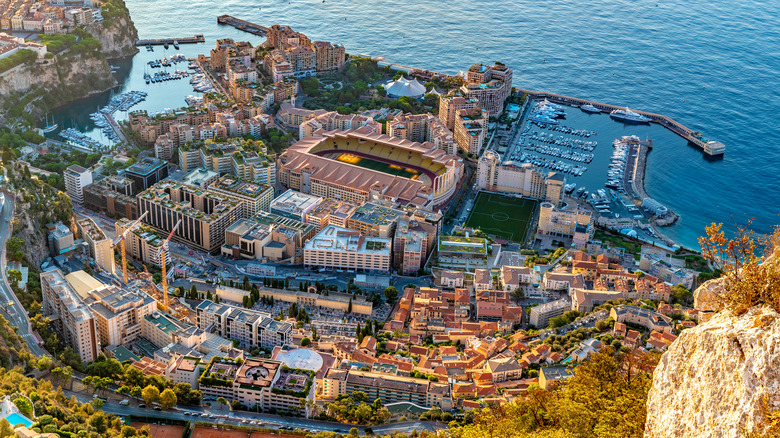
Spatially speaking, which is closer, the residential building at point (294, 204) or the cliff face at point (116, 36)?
the residential building at point (294, 204)

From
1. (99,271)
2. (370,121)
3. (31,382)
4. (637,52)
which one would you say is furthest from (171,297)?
(637,52)

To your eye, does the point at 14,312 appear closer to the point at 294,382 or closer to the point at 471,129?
the point at 294,382

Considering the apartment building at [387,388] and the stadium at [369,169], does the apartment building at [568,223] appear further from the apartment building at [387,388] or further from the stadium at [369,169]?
the apartment building at [387,388]

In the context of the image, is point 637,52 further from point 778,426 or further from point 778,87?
point 778,426

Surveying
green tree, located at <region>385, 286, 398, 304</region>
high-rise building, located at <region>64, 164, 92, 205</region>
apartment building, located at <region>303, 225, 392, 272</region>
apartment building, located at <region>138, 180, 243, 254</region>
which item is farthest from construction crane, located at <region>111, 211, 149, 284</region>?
green tree, located at <region>385, 286, 398, 304</region>

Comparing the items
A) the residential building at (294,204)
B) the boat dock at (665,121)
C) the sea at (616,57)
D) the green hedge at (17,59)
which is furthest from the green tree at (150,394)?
the boat dock at (665,121)

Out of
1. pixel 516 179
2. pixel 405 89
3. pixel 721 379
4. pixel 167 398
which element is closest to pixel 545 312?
pixel 516 179
